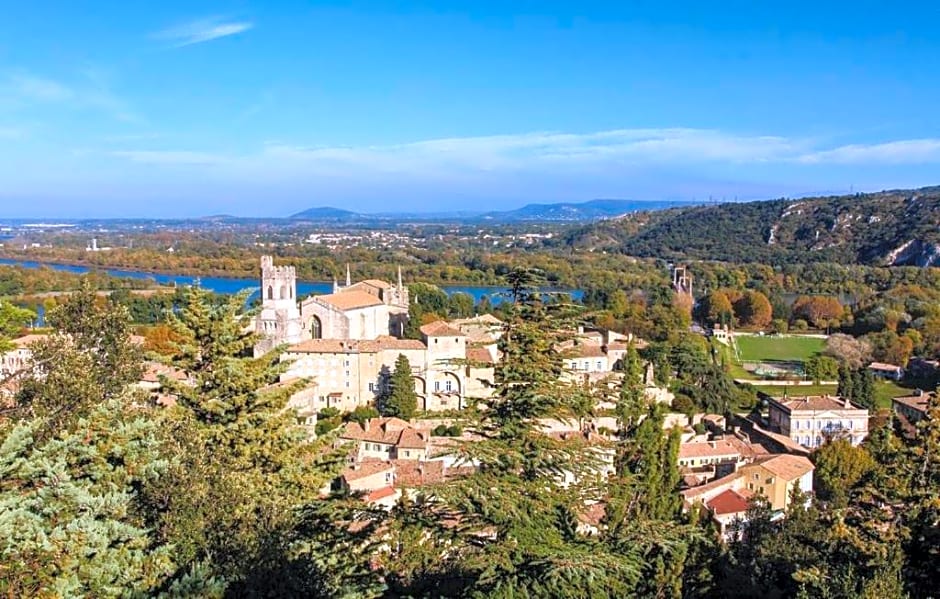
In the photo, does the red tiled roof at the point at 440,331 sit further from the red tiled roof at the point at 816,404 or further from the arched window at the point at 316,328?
the red tiled roof at the point at 816,404

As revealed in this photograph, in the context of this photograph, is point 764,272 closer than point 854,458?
No

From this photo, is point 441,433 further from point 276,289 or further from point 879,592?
point 879,592

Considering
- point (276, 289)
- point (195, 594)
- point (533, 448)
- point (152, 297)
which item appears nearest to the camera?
point (195, 594)

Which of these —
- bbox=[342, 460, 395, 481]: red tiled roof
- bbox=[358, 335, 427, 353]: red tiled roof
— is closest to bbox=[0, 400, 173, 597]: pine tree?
bbox=[342, 460, 395, 481]: red tiled roof

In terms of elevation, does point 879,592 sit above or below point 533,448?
below

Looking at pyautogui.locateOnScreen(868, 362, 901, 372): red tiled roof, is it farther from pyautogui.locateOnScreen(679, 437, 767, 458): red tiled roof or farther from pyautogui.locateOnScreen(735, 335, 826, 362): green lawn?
pyautogui.locateOnScreen(679, 437, 767, 458): red tiled roof

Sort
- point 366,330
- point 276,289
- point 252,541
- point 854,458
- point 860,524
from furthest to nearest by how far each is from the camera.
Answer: point 366,330 < point 276,289 < point 854,458 < point 860,524 < point 252,541

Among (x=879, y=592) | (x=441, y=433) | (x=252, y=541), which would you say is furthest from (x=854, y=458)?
(x=252, y=541)
